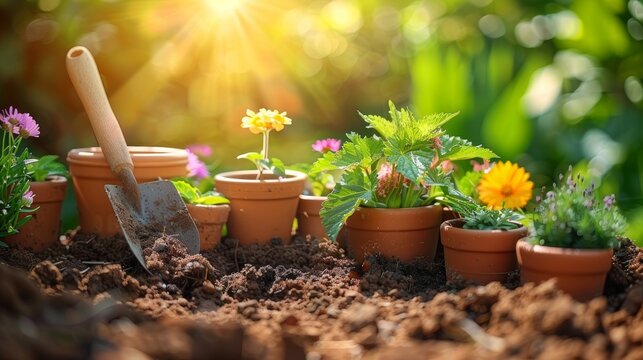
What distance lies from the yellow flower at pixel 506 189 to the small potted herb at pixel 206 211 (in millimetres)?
988

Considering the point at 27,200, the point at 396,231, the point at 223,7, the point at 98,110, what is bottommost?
the point at 396,231

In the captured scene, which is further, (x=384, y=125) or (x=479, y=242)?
(x=384, y=125)

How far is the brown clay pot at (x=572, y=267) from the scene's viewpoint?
2.05 meters

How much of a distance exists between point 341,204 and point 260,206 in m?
0.47

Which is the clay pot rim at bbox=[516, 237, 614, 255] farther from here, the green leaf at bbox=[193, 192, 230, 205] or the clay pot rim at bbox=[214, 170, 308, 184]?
the green leaf at bbox=[193, 192, 230, 205]

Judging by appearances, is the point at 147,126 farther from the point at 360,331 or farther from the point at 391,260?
the point at 360,331

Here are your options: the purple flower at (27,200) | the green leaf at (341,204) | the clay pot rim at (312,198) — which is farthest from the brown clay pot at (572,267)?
the purple flower at (27,200)

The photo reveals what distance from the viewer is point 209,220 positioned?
9.09 feet

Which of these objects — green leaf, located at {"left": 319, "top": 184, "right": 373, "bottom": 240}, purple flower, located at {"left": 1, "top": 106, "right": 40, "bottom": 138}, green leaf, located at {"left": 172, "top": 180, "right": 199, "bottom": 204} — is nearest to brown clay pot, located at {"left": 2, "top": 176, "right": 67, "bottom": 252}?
purple flower, located at {"left": 1, "top": 106, "right": 40, "bottom": 138}

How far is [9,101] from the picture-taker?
13.2 feet

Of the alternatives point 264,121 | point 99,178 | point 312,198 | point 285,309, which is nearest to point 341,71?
point 312,198

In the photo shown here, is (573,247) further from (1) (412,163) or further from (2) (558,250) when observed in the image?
(1) (412,163)

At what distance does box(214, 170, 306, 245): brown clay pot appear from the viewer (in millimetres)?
2828

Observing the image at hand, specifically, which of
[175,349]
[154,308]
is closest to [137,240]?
[154,308]
